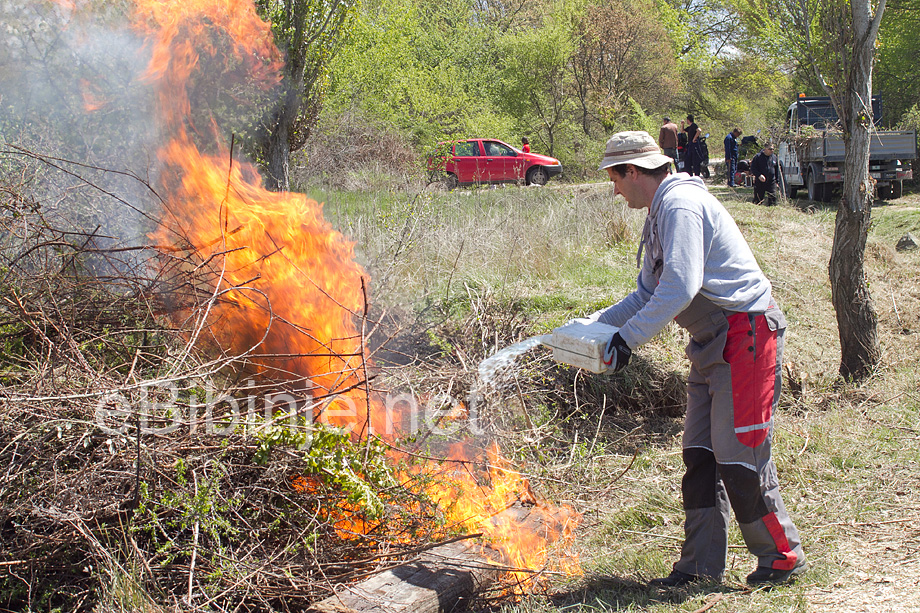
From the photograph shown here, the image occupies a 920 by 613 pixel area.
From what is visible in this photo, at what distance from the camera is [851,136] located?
217 inches

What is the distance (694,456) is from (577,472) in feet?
4.76

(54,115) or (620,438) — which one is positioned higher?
(54,115)

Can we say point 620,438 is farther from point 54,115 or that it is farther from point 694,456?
point 54,115

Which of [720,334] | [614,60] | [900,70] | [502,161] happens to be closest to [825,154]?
[502,161]

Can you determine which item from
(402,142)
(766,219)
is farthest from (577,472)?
(402,142)

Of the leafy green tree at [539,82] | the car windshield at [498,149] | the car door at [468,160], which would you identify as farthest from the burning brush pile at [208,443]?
the leafy green tree at [539,82]

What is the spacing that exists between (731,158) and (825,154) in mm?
4768

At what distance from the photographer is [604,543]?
3.86 meters

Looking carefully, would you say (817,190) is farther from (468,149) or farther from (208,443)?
(208,443)

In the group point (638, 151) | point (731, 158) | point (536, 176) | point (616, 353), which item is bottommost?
point (616, 353)

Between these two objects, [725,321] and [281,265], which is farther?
[281,265]

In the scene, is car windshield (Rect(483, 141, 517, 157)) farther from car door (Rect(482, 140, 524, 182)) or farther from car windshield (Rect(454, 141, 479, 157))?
car windshield (Rect(454, 141, 479, 157))

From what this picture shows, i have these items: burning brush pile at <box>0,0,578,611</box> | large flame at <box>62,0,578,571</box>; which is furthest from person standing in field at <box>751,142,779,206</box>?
burning brush pile at <box>0,0,578,611</box>

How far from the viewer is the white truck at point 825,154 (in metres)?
14.2
